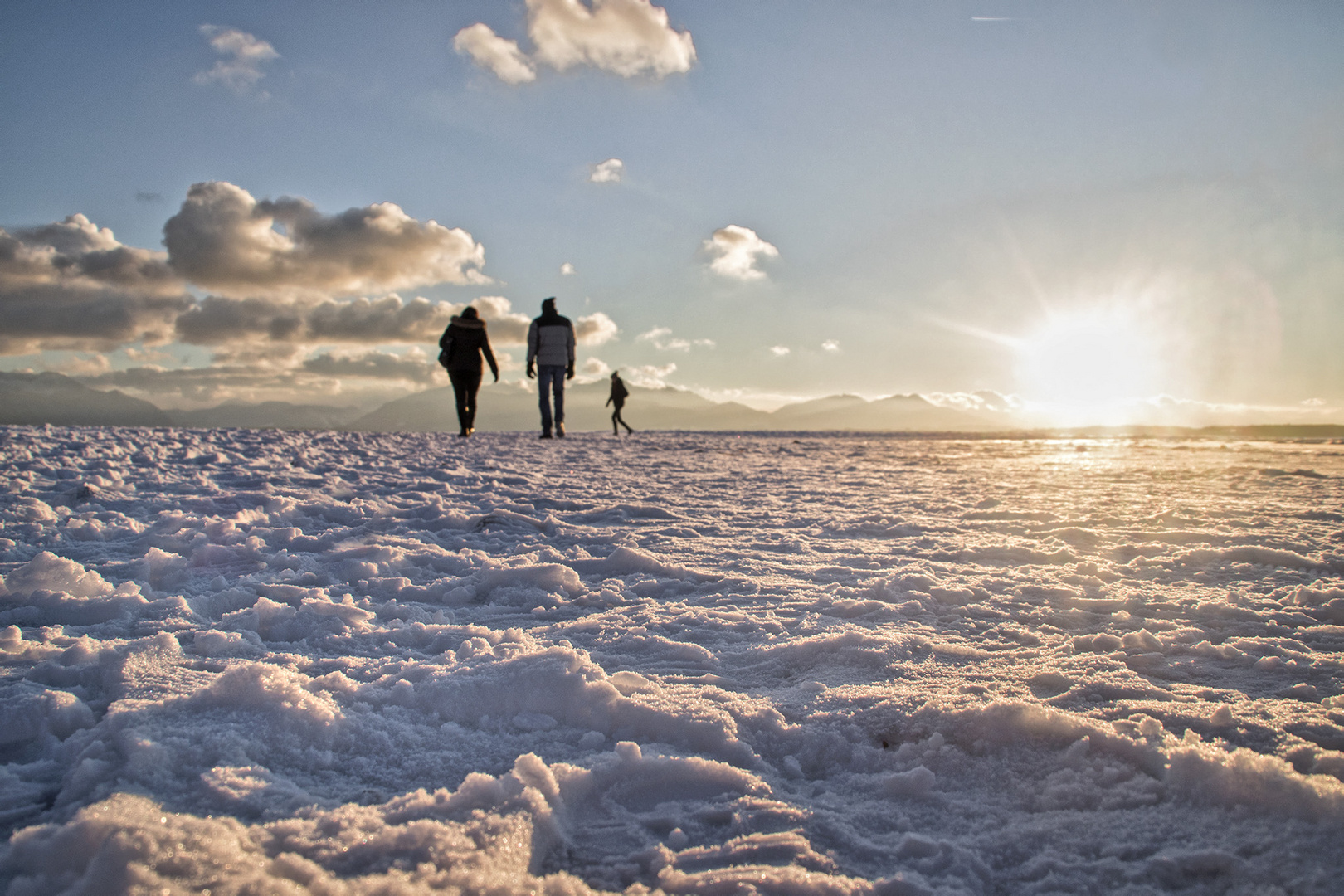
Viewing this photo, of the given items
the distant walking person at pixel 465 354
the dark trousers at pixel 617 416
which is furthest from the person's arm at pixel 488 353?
the dark trousers at pixel 617 416

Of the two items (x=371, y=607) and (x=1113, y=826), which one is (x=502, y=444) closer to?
(x=371, y=607)

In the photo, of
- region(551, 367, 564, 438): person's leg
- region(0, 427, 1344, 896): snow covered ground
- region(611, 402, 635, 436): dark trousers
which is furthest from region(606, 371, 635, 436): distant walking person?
region(0, 427, 1344, 896): snow covered ground

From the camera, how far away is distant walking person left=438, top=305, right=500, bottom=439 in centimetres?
1030

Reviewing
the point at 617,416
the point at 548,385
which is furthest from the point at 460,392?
the point at 617,416

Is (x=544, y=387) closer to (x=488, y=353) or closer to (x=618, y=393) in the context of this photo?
(x=488, y=353)

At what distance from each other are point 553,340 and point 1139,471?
8.26 m

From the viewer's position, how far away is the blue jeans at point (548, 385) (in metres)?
10.7

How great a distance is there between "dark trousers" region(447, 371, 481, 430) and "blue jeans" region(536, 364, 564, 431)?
1.00 metres

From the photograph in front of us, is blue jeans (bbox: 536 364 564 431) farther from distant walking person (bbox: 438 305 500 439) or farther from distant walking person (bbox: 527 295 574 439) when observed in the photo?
distant walking person (bbox: 438 305 500 439)

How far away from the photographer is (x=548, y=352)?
10.7 metres

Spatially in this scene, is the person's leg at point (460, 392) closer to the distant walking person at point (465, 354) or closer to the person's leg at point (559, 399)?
the distant walking person at point (465, 354)

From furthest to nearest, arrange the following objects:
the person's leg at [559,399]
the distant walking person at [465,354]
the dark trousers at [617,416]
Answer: the dark trousers at [617,416] < the person's leg at [559,399] < the distant walking person at [465,354]

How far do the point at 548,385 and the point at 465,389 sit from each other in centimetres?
136

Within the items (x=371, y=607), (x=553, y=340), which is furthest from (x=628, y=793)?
(x=553, y=340)
